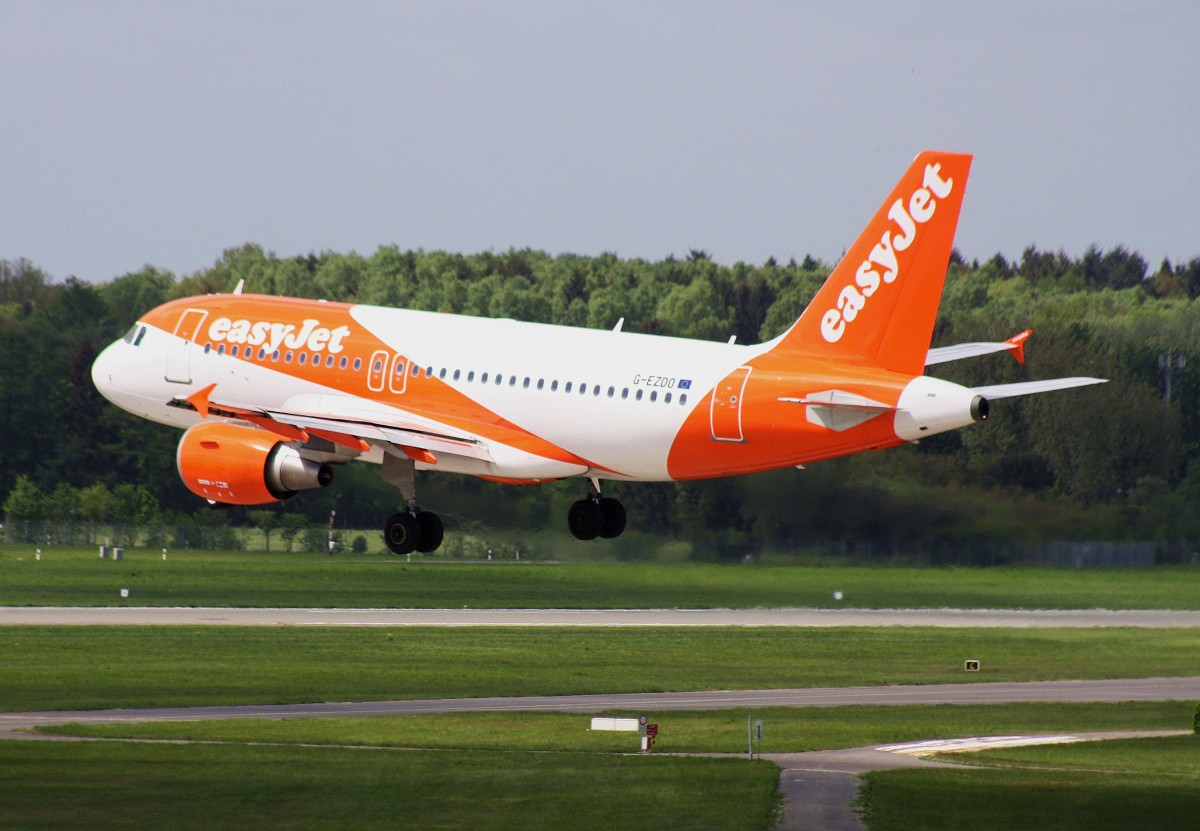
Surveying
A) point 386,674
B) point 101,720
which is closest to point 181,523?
point 386,674

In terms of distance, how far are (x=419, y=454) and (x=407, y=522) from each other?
Answer: 8.04 feet

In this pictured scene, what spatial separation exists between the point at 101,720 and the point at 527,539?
687 inches

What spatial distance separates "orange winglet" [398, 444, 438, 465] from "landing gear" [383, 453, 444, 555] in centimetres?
54

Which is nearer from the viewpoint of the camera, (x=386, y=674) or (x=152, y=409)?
(x=152, y=409)

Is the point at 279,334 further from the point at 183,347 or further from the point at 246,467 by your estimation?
the point at 246,467

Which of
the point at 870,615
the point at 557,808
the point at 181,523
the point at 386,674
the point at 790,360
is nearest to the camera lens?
the point at 790,360

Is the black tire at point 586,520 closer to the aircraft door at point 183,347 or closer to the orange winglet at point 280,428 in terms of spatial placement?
the orange winglet at point 280,428

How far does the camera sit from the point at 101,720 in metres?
80.6

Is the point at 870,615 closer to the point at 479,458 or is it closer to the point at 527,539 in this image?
the point at 527,539

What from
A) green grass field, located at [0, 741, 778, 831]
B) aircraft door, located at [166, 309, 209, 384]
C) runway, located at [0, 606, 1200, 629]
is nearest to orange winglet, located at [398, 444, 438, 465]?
aircraft door, located at [166, 309, 209, 384]

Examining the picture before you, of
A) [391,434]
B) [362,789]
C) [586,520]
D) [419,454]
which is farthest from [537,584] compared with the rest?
[391,434]

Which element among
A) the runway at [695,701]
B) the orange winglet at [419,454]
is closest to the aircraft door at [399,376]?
the orange winglet at [419,454]

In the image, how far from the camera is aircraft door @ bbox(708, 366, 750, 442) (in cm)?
5791

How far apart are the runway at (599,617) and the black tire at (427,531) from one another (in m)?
43.2
